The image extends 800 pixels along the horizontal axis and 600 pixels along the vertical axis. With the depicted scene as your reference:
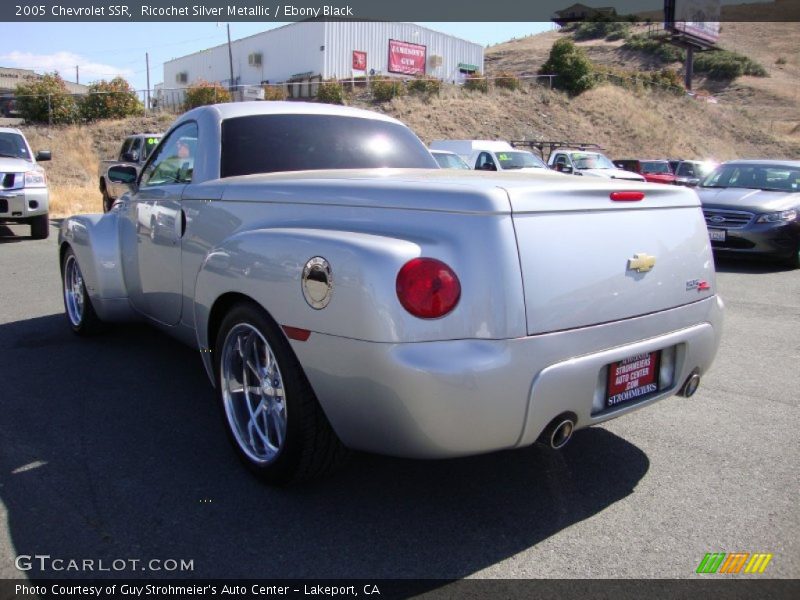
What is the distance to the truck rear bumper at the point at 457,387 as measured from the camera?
2.48m

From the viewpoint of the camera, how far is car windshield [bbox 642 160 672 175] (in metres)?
24.6

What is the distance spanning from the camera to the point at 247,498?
309cm

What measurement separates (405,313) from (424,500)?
102 cm

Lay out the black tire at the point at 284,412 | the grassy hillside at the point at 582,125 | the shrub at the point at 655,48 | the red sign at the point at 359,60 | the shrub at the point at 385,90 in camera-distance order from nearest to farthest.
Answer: the black tire at the point at 284,412 < the grassy hillside at the point at 582,125 < the shrub at the point at 385,90 < the red sign at the point at 359,60 < the shrub at the point at 655,48

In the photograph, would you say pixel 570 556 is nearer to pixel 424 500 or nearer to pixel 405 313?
pixel 424 500

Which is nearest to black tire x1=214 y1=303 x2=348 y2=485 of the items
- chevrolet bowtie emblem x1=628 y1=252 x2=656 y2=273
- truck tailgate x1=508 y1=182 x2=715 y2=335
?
truck tailgate x1=508 y1=182 x2=715 y2=335

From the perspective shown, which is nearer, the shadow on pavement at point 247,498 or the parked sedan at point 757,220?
the shadow on pavement at point 247,498

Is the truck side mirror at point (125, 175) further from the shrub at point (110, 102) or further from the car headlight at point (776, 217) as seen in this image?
the shrub at point (110, 102)

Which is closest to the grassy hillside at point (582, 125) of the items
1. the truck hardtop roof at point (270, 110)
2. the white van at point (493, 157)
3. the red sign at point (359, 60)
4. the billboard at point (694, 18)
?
the billboard at point (694, 18)

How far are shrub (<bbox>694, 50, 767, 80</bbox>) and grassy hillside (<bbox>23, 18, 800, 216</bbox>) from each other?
18.4 feet

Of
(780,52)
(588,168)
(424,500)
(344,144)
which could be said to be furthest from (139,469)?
(780,52)

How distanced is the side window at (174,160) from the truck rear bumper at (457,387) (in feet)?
6.36

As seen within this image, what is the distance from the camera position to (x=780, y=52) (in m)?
83.2

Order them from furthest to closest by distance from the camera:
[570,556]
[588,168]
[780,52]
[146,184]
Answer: [780,52], [588,168], [146,184], [570,556]
